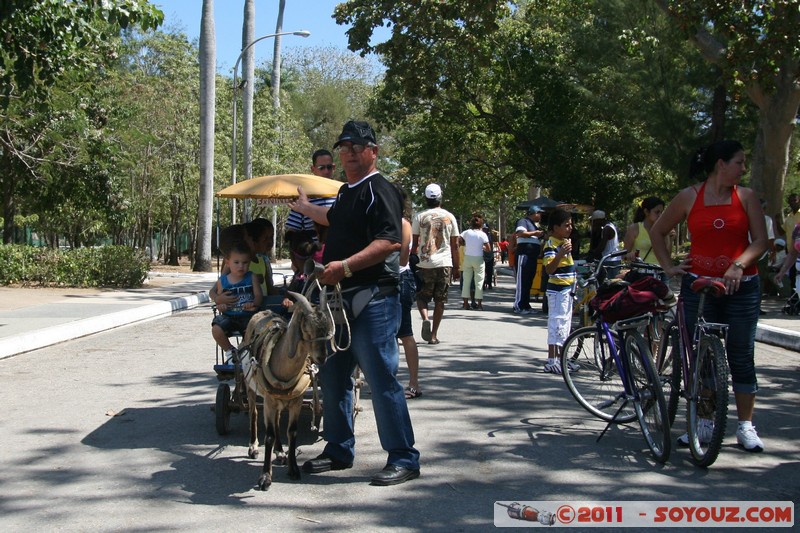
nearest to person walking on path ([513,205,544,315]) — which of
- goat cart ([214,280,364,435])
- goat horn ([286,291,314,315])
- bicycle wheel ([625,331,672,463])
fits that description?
bicycle wheel ([625,331,672,463])

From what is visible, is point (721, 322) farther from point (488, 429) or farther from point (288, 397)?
point (288, 397)

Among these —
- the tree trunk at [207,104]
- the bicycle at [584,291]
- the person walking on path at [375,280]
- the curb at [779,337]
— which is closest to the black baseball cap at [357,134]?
the person walking on path at [375,280]

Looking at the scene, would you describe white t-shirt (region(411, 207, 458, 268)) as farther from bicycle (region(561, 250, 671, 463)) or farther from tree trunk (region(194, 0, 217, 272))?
tree trunk (region(194, 0, 217, 272))

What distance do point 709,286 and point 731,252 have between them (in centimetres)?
33

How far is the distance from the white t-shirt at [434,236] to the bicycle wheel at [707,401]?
14.9 feet

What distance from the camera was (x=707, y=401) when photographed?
5.73 metres

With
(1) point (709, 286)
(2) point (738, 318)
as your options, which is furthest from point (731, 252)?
(2) point (738, 318)

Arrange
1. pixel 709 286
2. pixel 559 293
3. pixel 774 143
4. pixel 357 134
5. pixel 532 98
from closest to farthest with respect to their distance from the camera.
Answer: pixel 357 134
pixel 709 286
pixel 559 293
pixel 774 143
pixel 532 98

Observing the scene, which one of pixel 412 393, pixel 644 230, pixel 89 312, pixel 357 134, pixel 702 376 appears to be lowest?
pixel 412 393

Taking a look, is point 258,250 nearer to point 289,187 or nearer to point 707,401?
point 289,187

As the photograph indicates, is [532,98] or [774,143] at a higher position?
[532,98]

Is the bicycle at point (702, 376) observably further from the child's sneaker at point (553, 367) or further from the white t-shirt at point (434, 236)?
the white t-shirt at point (434, 236)

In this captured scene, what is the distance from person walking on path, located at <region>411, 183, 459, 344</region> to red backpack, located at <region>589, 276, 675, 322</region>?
3598mm

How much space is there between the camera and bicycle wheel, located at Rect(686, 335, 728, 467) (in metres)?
5.42
